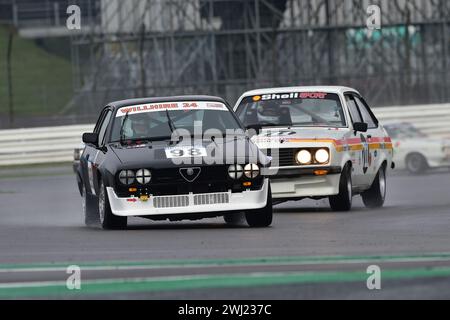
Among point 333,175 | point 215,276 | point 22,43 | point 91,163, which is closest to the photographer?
point 215,276

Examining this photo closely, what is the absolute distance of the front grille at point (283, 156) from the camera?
15.6m

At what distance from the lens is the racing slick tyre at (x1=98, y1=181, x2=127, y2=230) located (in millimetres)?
13570

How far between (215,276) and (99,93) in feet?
146

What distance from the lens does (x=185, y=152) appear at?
13.4m

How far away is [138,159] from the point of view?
1338 centimetres

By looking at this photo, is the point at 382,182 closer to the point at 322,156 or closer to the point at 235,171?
the point at 322,156

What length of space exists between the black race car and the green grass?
49723mm

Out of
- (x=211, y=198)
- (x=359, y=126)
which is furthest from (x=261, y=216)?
(x=359, y=126)

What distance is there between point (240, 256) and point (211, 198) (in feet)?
9.74

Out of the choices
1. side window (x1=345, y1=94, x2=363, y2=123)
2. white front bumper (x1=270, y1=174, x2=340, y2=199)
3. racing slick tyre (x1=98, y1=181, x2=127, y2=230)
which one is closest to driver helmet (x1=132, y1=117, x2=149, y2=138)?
racing slick tyre (x1=98, y1=181, x2=127, y2=230)

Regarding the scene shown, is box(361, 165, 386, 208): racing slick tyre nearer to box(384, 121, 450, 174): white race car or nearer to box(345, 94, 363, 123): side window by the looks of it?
box(345, 94, 363, 123): side window

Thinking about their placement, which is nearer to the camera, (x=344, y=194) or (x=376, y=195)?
(x=344, y=194)

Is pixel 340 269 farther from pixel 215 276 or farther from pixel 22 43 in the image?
pixel 22 43
